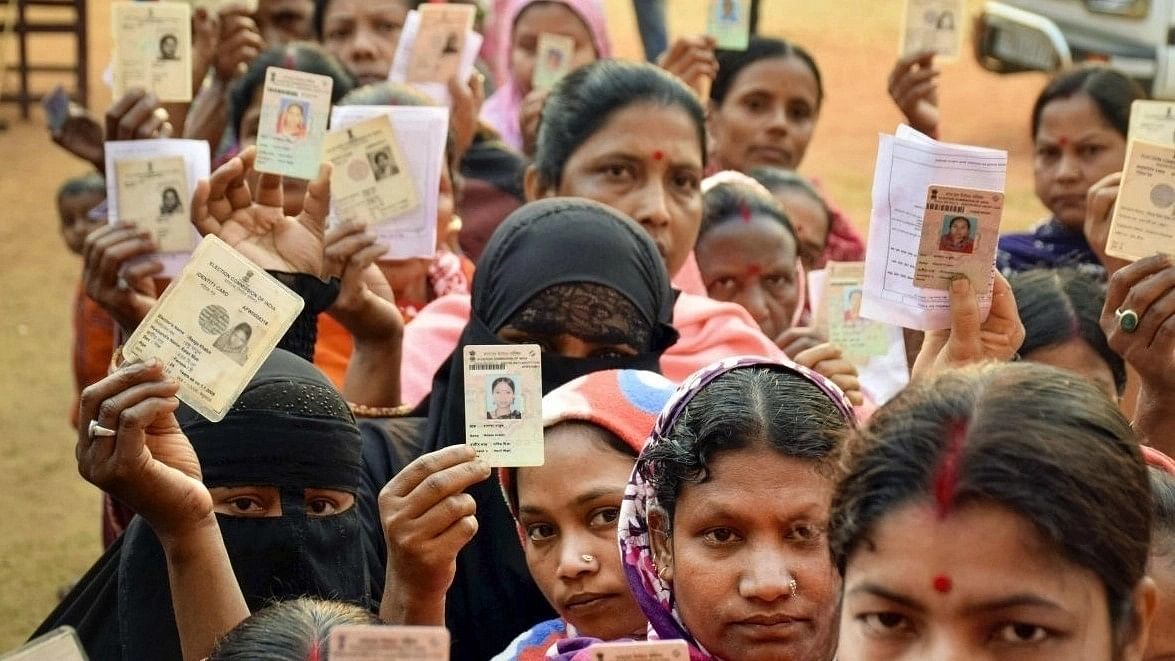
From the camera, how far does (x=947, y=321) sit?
296 centimetres

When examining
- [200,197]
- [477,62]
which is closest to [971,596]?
[200,197]

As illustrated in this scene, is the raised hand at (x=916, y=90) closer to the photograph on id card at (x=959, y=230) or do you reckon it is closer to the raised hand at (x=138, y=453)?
the photograph on id card at (x=959, y=230)

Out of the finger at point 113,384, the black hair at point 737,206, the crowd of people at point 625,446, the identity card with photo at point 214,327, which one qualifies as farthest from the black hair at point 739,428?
the black hair at point 737,206

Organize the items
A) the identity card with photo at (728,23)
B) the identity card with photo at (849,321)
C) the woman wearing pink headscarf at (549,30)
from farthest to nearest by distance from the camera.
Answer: the woman wearing pink headscarf at (549,30) → the identity card with photo at (728,23) → the identity card with photo at (849,321)

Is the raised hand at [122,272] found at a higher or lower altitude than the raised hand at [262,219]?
lower

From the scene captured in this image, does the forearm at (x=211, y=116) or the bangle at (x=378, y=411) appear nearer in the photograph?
the bangle at (x=378, y=411)

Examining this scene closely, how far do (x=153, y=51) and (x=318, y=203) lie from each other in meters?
1.37

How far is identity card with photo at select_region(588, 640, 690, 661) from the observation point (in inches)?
76.7

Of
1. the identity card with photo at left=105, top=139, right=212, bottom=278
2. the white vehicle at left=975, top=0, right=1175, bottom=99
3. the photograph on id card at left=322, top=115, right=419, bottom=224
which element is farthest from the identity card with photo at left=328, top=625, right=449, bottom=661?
the white vehicle at left=975, top=0, right=1175, bottom=99

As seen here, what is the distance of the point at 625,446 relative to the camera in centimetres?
297

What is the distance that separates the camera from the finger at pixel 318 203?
383 cm

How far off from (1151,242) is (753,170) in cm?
253

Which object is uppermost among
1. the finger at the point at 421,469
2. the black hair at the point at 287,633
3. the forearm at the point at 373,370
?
the finger at the point at 421,469

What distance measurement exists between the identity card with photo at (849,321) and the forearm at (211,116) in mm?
2258
